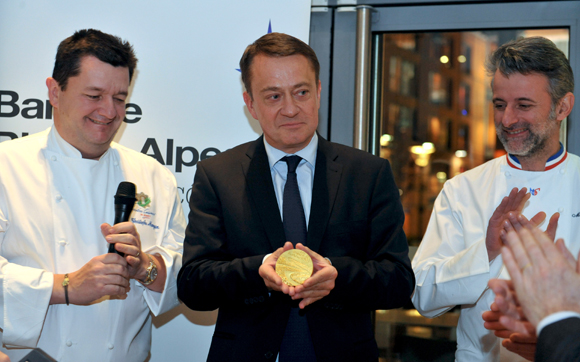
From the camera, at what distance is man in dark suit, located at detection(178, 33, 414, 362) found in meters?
1.74

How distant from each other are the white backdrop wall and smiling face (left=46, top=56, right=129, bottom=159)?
1.90 ft

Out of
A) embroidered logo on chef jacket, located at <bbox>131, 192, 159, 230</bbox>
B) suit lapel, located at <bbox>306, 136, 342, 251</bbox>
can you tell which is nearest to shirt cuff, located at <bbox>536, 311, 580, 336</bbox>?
suit lapel, located at <bbox>306, 136, 342, 251</bbox>

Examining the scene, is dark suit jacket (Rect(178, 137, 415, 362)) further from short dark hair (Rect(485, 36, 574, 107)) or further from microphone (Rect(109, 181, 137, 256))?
short dark hair (Rect(485, 36, 574, 107))

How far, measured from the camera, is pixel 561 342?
1.06 meters

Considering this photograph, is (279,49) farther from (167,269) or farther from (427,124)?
(427,124)

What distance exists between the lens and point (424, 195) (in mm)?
3016

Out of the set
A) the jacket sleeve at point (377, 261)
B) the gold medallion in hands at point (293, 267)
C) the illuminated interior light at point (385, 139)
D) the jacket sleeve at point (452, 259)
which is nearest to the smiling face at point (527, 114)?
the jacket sleeve at point (452, 259)

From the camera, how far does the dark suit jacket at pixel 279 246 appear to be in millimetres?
1743

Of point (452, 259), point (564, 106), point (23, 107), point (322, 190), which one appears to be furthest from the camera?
point (23, 107)

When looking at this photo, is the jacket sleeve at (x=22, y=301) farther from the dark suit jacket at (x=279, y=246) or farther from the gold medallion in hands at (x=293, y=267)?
the gold medallion in hands at (x=293, y=267)

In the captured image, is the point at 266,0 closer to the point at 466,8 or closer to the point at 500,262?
the point at 466,8

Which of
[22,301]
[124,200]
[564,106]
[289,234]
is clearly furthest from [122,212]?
[564,106]

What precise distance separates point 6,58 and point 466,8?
2.40 m

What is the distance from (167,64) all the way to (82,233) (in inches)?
41.4
